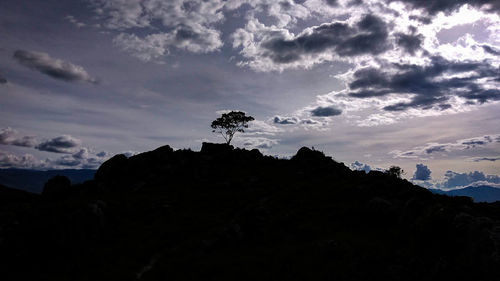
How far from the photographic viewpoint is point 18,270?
93.0ft

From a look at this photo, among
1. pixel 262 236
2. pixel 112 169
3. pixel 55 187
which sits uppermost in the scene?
pixel 112 169

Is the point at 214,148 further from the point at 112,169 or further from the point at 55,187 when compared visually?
the point at 55,187

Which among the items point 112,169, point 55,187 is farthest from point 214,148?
point 55,187

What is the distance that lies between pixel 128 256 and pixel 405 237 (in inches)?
1275

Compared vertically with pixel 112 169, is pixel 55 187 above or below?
below

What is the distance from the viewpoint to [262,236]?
36.5 metres

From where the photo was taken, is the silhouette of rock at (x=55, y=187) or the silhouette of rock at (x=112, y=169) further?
the silhouette of rock at (x=112, y=169)

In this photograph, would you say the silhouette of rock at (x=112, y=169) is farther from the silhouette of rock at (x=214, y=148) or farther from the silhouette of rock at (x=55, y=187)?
the silhouette of rock at (x=214, y=148)

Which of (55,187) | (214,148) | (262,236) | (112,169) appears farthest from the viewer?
(214,148)

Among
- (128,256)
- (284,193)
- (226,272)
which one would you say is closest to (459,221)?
(226,272)

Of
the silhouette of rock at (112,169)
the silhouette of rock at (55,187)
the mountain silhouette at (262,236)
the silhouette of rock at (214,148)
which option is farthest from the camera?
the silhouette of rock at (214,148)

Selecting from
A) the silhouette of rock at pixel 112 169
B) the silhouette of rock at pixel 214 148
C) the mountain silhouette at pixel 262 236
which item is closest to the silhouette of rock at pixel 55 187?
the silhouette of rock at pixel 112 169

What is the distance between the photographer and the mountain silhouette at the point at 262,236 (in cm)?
2362

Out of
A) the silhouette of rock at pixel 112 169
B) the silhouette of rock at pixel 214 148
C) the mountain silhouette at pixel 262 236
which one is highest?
the silhouette of rock at pixel 214 148
